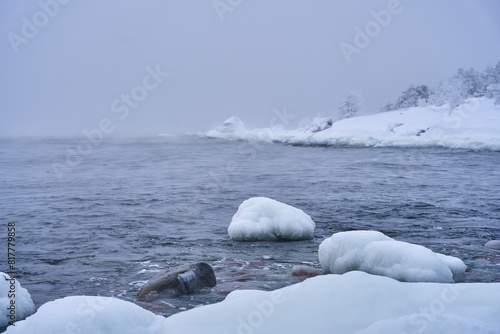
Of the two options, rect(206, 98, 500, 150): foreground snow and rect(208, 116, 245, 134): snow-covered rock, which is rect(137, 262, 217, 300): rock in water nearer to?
rect(206, 98, 500, 150): foreground snow

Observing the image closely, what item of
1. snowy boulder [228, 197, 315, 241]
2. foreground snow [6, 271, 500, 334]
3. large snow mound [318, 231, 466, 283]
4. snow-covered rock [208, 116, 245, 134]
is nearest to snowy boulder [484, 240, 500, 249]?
large snow mound [318, 231, 466, 283]

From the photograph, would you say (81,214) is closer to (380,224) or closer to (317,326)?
(380,224)

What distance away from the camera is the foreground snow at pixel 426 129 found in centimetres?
4312

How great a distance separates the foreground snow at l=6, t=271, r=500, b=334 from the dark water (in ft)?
5.31

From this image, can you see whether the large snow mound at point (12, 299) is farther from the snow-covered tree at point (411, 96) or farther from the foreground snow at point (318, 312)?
the snow-covered tree at point (411, 96)

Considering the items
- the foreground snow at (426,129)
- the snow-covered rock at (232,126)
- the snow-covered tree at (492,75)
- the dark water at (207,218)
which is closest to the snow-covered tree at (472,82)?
the snow-covered tree at (492,75)

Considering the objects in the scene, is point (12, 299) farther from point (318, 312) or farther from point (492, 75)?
point (492, 75)

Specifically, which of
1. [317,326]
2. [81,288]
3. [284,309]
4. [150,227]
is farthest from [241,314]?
[150,227]

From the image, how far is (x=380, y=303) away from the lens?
530 cm

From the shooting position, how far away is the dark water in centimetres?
893

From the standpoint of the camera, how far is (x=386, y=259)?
7.88 meters

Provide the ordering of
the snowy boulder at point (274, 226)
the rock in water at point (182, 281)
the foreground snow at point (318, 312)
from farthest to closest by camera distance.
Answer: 1. the snowy boulder at point (274, 226)
2. the rock in water at point (182, 281)
3. the foreground snow at point (318, 312)

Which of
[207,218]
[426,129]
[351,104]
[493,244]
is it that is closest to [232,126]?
[351,104]

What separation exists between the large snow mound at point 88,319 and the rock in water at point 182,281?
2.02 meters
